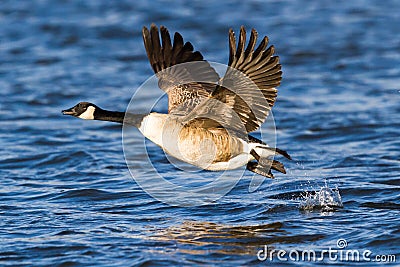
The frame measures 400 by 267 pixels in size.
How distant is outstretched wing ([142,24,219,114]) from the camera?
7.68 m

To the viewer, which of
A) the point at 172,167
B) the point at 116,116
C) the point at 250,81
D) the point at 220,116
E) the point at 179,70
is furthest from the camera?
the point at 172,167

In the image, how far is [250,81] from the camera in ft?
22.2

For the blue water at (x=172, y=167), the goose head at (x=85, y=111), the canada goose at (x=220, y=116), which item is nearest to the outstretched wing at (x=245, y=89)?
the canada goose at (x=220, y=116)

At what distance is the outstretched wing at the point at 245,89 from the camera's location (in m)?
6.54

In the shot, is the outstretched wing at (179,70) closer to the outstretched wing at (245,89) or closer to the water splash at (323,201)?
the outstretched wing at (245,89)

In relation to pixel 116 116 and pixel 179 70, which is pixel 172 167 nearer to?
pixel 179 70

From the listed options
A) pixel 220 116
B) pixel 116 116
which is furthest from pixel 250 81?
pixel 116 116

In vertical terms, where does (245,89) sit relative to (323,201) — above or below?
above

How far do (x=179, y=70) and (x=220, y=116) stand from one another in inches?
47.6

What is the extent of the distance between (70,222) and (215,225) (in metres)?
1.37

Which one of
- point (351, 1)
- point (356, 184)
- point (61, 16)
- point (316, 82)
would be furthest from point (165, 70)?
point (351, 1)

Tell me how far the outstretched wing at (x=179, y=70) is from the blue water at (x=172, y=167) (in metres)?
1.10

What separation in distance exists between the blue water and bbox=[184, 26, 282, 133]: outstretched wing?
39.0 inches

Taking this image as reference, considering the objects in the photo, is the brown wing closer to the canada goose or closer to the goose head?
the canada goose
